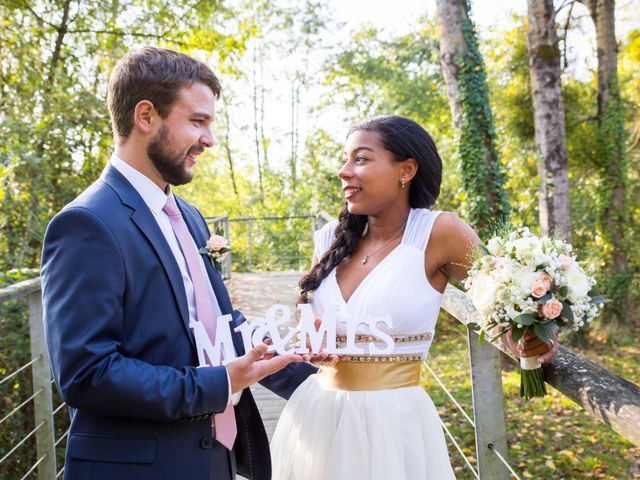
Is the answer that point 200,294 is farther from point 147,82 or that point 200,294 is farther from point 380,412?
point 380,412

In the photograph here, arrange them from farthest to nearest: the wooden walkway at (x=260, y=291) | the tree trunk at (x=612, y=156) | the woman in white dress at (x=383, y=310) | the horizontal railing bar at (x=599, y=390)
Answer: the tree trunk at (x=612, y=156) < the wooden walkway at (x=260, y=291) < the woman in white dress at (x=383, y=310) < the horizontal railing bar at (x=599, y=390)

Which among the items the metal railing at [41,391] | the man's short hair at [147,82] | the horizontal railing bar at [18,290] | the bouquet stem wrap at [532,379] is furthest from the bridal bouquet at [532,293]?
the metal railing at [41,391]

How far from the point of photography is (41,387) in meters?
3.25

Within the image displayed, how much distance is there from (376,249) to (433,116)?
20.6m

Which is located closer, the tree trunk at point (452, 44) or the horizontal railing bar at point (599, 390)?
the horizontal railing bar at point (599, 390)

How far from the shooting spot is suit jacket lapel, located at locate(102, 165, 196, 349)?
1.73 m

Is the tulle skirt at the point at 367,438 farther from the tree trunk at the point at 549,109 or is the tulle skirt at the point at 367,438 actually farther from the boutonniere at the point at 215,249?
the tree trunk at the point at 549,109

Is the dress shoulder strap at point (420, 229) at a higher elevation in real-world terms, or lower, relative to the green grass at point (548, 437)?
higher

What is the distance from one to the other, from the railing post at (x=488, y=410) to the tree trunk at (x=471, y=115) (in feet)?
19.9

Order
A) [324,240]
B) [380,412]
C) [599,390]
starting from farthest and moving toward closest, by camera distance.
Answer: [324,240] → [380,412] → [599,390]

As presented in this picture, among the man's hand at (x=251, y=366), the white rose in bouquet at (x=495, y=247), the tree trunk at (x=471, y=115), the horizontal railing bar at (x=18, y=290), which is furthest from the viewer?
the tree trunk at (x=471, y=115)

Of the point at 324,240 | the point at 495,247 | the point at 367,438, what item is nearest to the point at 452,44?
the point at 324,240

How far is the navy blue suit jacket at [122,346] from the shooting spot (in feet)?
4.98

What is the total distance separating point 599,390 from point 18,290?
2406 millimetres
